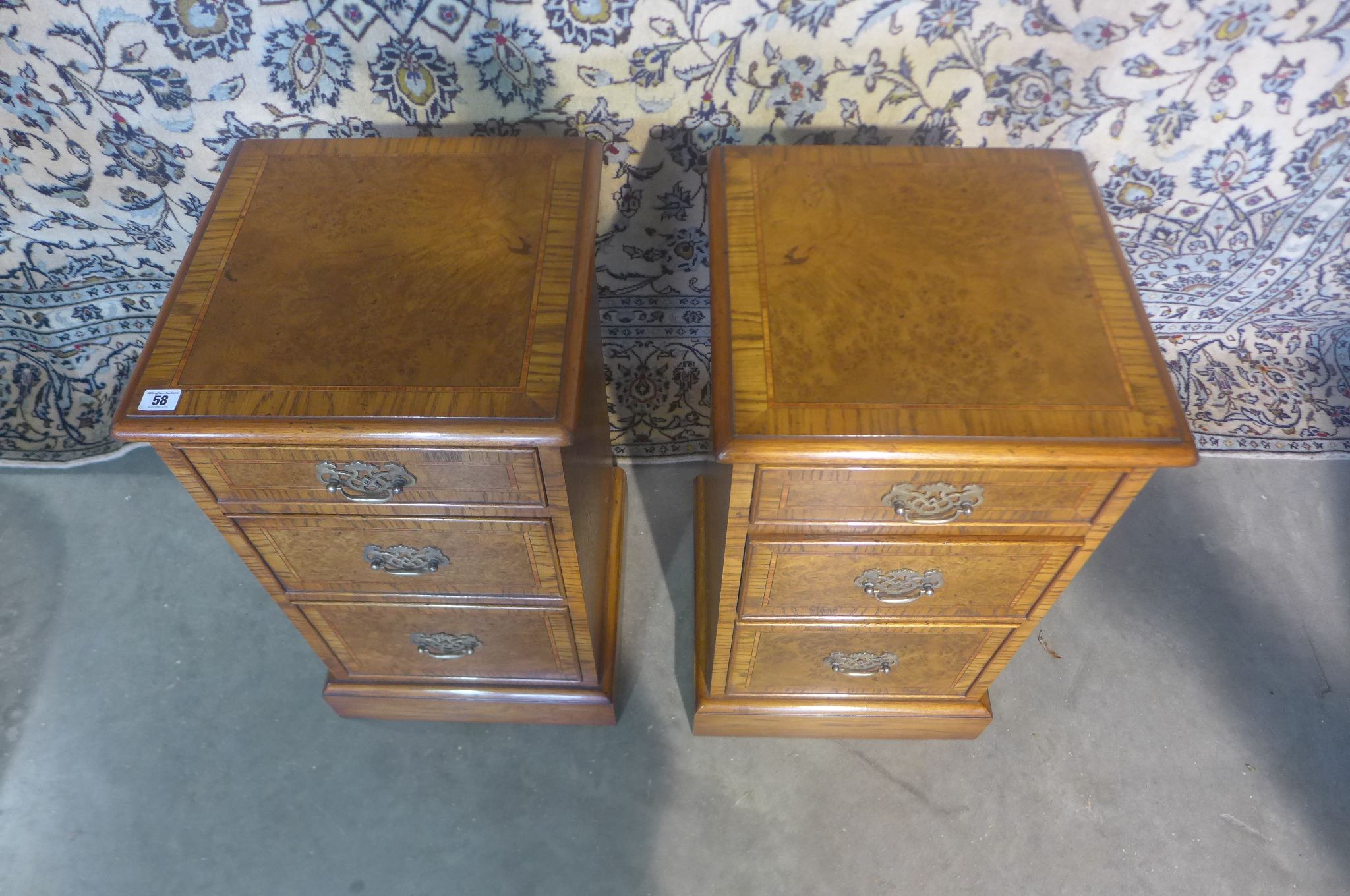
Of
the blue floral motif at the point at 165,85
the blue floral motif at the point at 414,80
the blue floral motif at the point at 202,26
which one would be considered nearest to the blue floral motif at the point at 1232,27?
the blue floral motif at the point at 414,80

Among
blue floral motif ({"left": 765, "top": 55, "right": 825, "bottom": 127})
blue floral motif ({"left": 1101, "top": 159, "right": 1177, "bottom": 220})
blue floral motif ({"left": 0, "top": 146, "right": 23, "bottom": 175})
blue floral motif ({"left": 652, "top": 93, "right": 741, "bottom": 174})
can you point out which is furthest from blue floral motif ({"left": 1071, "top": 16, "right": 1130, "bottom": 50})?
blue floral motif ({"left": 0, "top": 146, "right": 23, "bottom": 175})

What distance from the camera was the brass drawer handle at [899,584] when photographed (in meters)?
0.97

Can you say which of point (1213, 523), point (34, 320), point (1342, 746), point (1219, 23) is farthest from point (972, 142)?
point (34, 320)

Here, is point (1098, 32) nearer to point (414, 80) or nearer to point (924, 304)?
point (924, 304)

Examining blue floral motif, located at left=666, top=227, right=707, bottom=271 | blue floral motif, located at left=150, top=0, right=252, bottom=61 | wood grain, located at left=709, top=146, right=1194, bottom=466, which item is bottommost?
blue floral motif, located at left=666, top=227, right=707, bottom=271

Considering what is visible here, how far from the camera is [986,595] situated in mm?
1011

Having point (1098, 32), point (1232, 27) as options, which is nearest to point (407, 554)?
point (1098, 32)

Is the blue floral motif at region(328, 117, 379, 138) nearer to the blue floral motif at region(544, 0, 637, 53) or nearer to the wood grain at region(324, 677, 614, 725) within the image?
the blue floral motif at region(544, 0, 637, 53)

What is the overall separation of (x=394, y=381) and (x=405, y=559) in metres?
0.28

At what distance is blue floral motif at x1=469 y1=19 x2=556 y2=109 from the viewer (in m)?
1.04

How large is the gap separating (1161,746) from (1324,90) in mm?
1024

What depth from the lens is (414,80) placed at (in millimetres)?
1093

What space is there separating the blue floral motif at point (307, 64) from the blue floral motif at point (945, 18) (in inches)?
29.5

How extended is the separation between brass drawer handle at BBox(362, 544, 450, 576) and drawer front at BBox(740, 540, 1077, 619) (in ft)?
1.24
